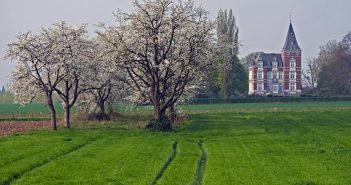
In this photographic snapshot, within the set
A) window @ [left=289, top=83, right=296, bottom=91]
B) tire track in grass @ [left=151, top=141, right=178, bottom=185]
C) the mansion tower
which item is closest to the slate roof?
the mansion tower

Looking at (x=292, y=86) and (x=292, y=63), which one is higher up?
(x=292, y=63)

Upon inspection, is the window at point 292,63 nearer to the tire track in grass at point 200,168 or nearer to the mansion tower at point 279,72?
the mansion tower at point 279,72

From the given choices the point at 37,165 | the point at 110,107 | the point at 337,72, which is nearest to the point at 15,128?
the point at 110,107

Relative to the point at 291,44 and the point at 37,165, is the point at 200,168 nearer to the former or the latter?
the point at 37,165

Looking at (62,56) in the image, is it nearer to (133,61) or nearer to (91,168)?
(133,61)

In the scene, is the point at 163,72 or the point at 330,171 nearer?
the point at 330,171

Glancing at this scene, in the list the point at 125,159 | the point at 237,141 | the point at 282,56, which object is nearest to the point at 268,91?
the point at 282,56

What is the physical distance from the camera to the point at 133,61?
165ft

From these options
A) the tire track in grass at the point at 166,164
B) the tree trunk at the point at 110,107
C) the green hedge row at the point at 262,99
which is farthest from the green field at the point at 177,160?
the green hedge row at the point at 262,99

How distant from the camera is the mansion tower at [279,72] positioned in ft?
484

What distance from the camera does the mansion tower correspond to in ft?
484

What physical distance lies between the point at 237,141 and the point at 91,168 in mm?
15106

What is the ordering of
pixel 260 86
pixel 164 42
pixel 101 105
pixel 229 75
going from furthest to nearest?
pixel 260 86 → pixel 229 75 → pixel 101 105 → pixel 164 42

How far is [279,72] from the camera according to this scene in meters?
150
